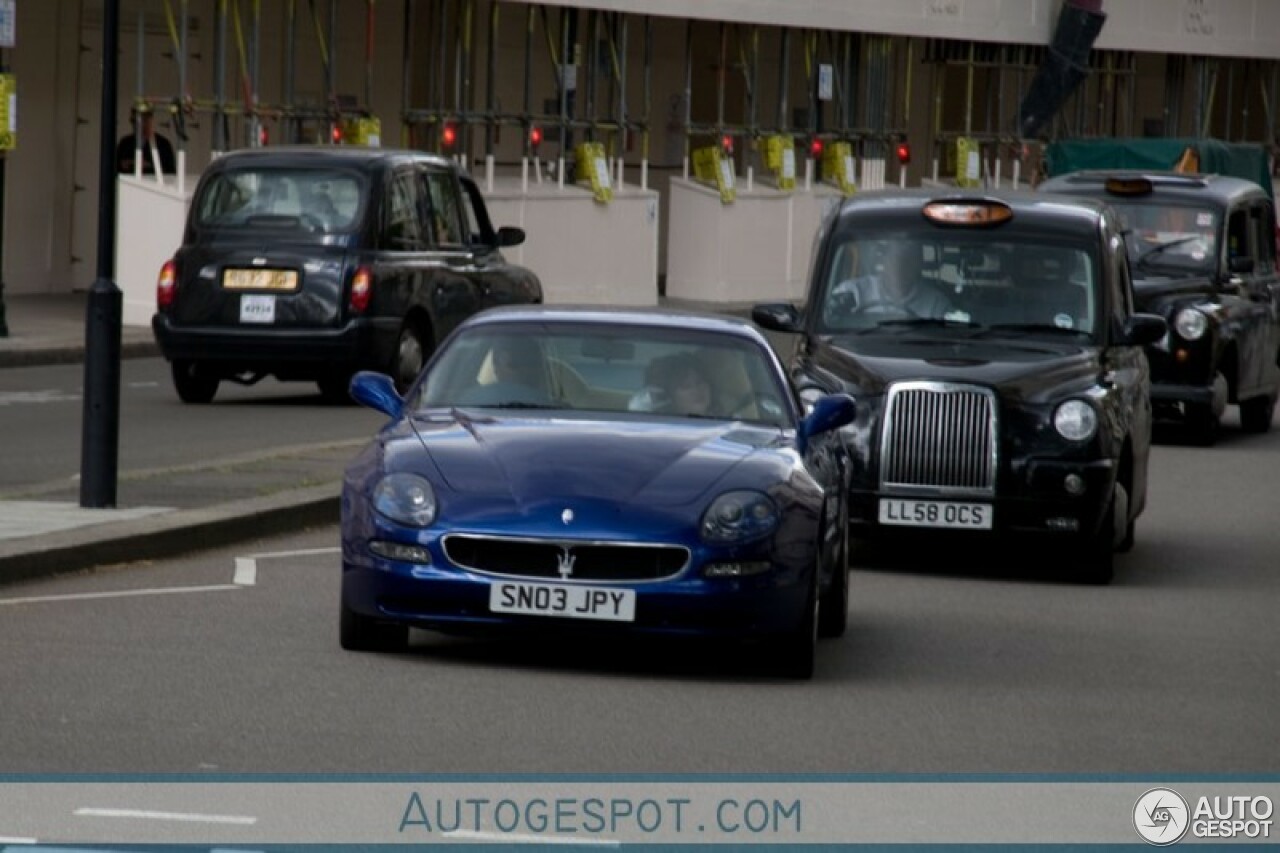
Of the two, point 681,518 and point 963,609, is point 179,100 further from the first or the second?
point 681,518

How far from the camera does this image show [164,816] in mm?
7441

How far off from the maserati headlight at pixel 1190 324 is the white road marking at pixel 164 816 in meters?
16.0

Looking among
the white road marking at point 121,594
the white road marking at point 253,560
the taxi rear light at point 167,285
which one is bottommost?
the white road marking at point 253,560

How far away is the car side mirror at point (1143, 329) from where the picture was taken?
1484 centimetres

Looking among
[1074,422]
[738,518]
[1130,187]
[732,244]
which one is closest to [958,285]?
[1074,422]

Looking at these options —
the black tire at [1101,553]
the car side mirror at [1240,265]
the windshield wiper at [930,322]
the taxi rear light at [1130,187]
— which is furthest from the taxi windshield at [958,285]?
the taxi rear light at [1130,187]

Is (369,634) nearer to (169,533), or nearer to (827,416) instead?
(827,416)

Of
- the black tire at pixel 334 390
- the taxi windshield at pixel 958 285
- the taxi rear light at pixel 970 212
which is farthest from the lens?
the black tire at pixel 334 390

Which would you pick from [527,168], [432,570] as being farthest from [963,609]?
[527,168]

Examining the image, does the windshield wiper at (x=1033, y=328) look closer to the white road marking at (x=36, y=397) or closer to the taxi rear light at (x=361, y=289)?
the taxi rear light at (x=361, y=289)

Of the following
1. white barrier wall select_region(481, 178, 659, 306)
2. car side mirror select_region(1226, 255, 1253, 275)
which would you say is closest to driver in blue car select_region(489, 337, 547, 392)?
car side mirror select_region(1226, 255, 1253, 275)

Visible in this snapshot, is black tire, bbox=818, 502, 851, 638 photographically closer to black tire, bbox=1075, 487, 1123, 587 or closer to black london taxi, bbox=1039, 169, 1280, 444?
black tire, bbox=1075, 487, 1123, 587

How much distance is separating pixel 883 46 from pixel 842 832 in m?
41.6

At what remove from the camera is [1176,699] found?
1027 centimetres
